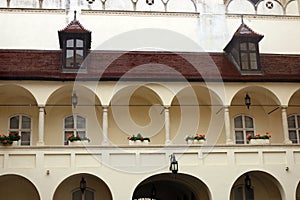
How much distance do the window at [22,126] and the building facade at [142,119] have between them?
4 centimetres

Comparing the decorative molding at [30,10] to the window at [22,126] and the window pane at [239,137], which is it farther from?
the window pane at [239,137]

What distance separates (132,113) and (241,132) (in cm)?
465

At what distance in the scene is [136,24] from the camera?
2595 centimetres

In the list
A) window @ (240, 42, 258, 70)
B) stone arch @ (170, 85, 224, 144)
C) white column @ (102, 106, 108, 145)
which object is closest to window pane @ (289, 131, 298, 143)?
stone arch @ (170, 85, 224, 144)

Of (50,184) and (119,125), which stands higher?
(119,125)

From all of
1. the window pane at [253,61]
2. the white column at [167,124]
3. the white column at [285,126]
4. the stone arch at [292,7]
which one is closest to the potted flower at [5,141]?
the white column at [167,124]

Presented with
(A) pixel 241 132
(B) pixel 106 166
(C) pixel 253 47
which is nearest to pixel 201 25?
(C) pixel 253 47

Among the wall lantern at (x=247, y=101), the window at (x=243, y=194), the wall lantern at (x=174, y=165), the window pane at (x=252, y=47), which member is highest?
the window pane at (x=252, y=47)

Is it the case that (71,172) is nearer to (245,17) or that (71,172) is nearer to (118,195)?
(118,195)

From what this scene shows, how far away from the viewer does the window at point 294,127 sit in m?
22.6

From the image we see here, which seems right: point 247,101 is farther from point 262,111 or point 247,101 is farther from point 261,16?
point 261,16

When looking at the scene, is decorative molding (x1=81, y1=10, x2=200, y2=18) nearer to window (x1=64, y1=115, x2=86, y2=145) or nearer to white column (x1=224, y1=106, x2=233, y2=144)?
window (x1=64, y1=115, x2=86, y2=145)

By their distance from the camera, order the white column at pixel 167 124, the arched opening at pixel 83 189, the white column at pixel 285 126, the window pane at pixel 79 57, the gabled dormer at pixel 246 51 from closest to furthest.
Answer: the white column at pixel 167 124 < the white column at pixel 285 126 < the arched opening at pixel 83 189 < the window pane at pixel 79 57 < the gabled dormer at pixel 246 51

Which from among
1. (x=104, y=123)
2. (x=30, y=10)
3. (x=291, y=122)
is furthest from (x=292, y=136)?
(x=30, y=10)
